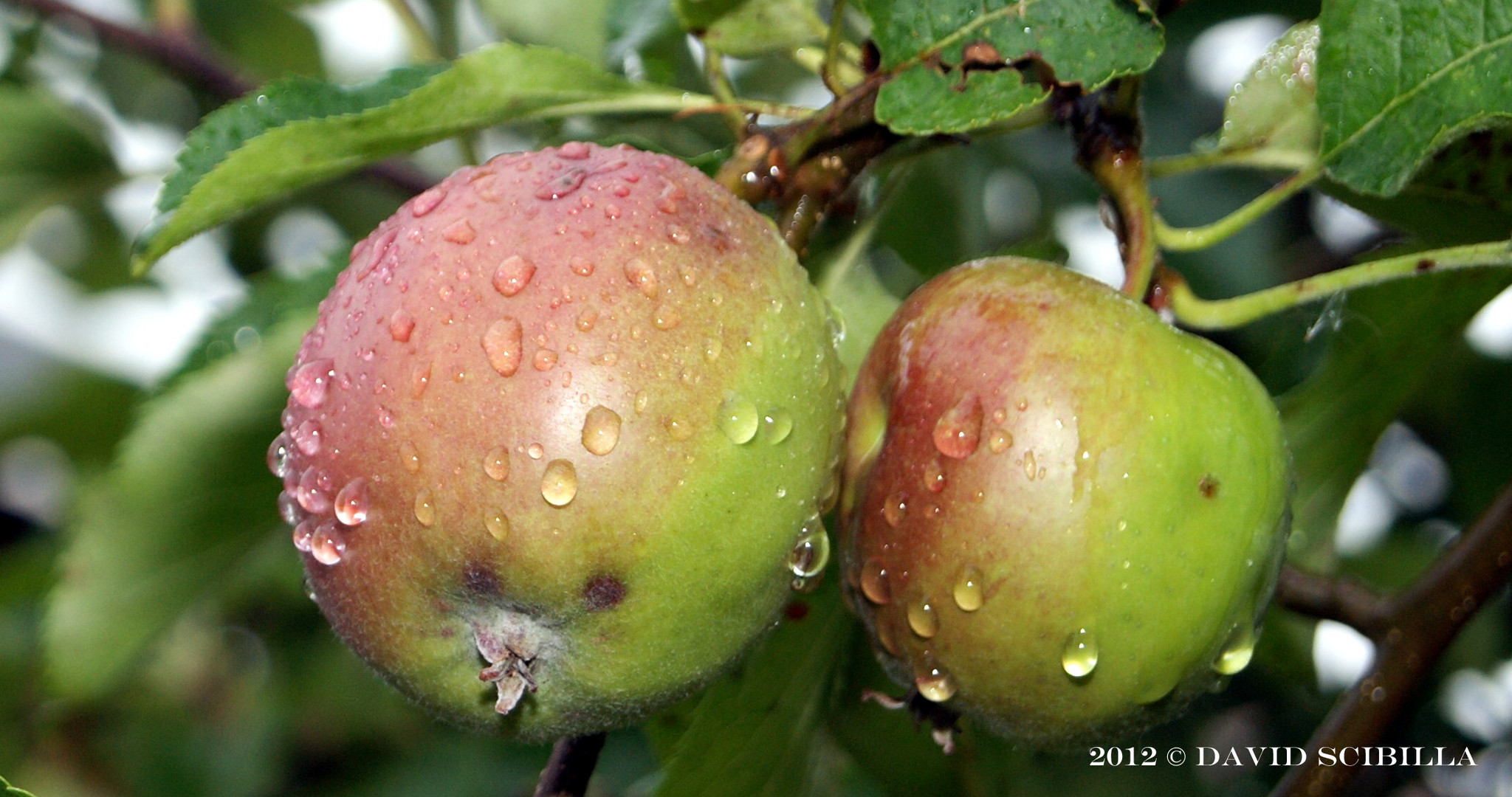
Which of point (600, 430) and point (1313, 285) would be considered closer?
point (600, 430)

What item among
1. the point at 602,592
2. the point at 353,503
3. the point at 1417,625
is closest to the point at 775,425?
the point at 602,592

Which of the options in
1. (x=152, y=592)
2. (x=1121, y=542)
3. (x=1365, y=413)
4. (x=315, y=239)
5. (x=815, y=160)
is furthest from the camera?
(x=315, y=239)

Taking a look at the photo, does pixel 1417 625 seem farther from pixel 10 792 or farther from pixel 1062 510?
pixel 10 792

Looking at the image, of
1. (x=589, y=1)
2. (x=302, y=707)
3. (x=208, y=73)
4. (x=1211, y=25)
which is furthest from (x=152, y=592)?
(x=1211, y=25)

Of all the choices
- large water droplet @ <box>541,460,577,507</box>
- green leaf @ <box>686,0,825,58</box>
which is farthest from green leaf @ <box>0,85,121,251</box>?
large water droplet @ <box>541,460,577,507</box>

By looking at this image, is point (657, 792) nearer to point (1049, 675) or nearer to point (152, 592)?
point (1049, 675)

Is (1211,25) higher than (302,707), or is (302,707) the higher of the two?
(1211,25)

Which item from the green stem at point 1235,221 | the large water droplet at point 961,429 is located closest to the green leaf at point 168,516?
the large water droplet at point 961,429
